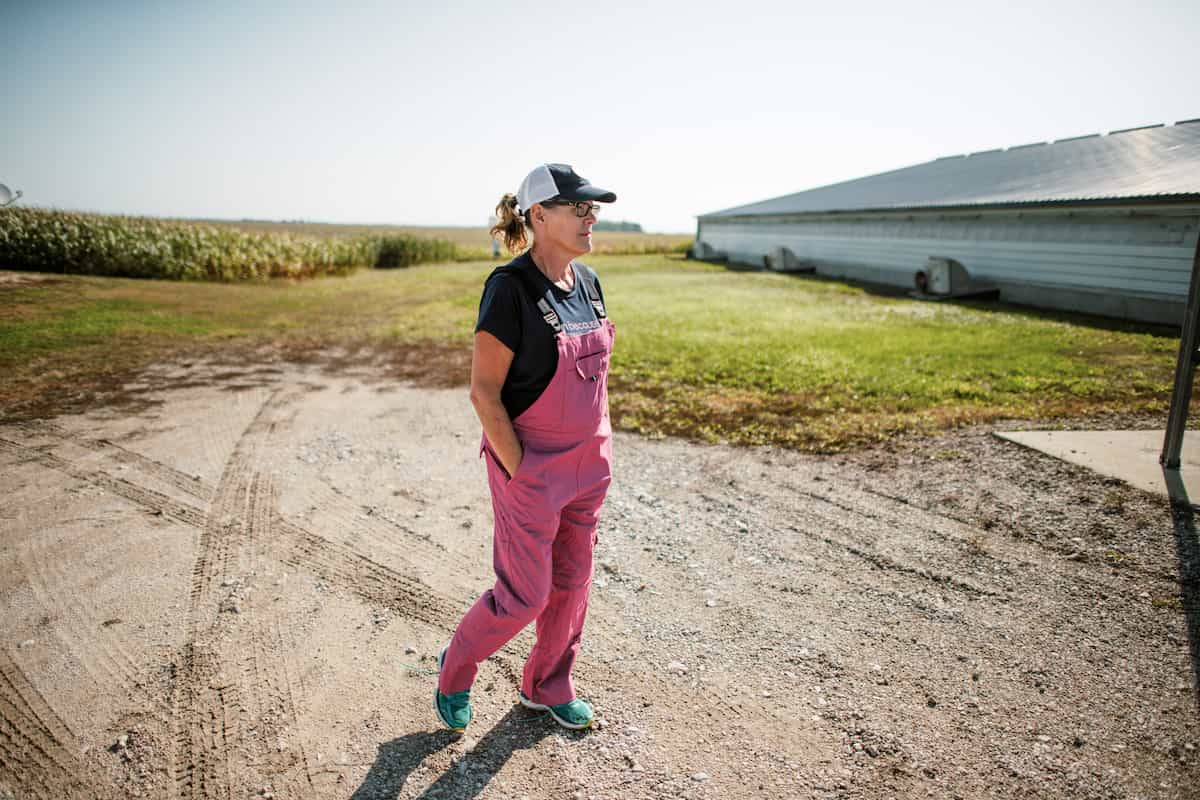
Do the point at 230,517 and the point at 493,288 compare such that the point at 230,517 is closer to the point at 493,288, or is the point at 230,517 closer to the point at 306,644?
the point at 306,644

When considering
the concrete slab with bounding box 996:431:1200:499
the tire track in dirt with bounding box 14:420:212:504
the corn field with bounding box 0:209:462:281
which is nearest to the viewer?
the concrete slab with bounding box 996:431:1200:499

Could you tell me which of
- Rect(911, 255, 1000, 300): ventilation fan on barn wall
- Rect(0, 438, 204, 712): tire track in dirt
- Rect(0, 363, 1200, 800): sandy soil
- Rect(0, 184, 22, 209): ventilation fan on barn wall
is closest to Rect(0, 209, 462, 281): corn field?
Rect(0, 184, 22, 209): ventilation fan on barn wall

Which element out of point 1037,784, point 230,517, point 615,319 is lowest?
point 1037,784

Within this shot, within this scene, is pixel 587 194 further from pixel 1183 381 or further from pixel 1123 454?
pixel 1123 454

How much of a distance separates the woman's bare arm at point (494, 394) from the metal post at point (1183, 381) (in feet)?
18.1

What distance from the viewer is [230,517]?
462 centimetres

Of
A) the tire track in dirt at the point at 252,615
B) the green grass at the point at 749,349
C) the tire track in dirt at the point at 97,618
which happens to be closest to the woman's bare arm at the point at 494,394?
the tire track in dirt at the point at 252,615

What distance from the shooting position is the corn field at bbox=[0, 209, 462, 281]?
7.36m

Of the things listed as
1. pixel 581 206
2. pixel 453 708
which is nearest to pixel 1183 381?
pixel 581 206

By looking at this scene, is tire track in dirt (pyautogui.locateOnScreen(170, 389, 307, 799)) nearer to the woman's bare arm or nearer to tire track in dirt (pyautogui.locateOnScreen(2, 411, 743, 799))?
tire track in dirt (pyautogui.locateOnScreen(2, 411, 743, 799))

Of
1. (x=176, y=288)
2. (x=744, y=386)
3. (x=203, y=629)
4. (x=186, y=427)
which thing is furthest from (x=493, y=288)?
(x=176, y=288)

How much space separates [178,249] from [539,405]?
17.9 metres

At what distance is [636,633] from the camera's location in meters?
3.42

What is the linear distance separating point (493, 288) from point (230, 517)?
3.55 m
